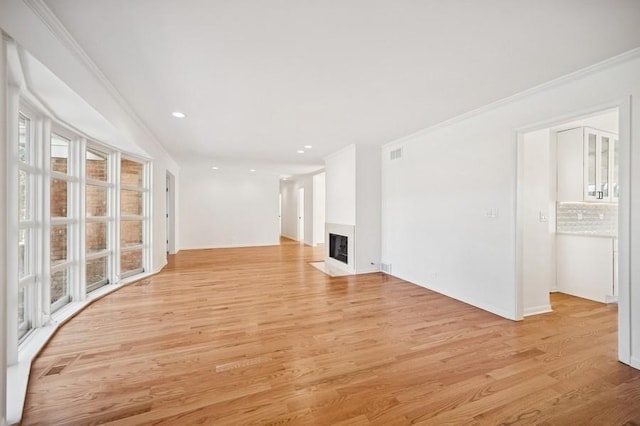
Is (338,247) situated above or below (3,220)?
below

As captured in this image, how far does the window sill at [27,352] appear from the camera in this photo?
1.63m

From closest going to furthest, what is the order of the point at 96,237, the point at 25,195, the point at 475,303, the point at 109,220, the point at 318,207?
the point at 25,195, the point at 475,303, the point at 96,237, the point at 109,220, the point at 318,207

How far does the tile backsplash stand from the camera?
414 cm

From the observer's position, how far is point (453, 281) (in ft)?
12.5

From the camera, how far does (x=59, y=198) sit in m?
3.07

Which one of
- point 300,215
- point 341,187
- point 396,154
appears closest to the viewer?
point 396,154

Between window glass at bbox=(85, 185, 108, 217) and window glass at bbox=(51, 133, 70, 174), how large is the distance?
453 mm

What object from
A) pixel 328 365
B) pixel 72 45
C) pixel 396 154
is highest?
pixel 72 45

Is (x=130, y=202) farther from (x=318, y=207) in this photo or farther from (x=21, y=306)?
(x=318, y=207)

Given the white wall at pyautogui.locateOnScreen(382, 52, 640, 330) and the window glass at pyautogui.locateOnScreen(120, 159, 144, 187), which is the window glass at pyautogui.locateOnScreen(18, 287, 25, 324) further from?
the white wall at pyautogui.locateOnScreen(382, 52, 640, 330)

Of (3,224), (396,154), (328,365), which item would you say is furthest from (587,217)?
(3,224)

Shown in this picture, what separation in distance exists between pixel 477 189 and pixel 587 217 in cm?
233

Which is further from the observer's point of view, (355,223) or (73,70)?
(355,223)

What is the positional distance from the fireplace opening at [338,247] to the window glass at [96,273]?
4.11 m
